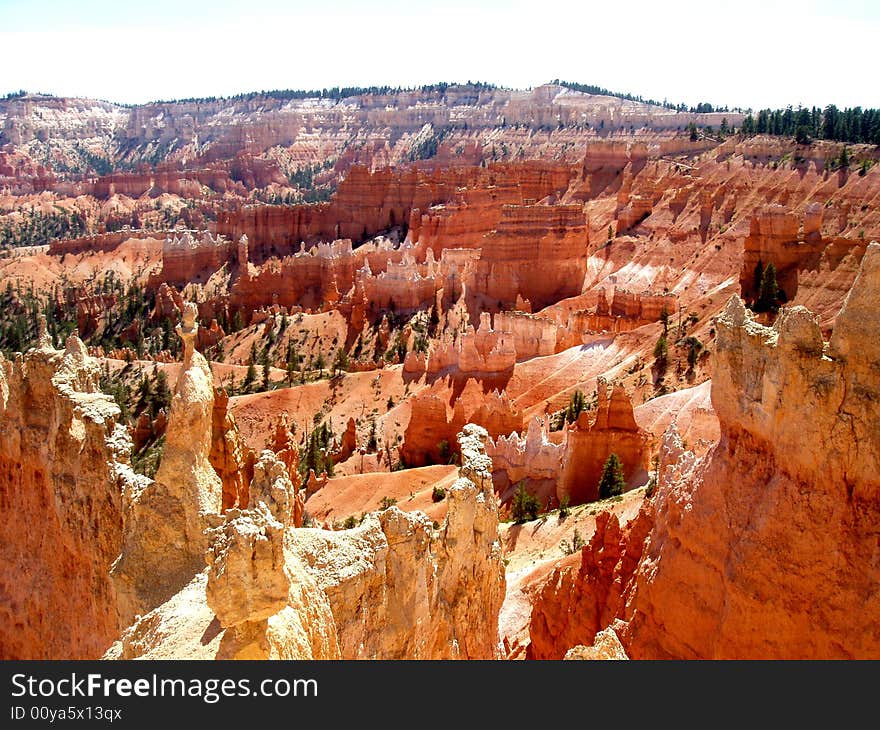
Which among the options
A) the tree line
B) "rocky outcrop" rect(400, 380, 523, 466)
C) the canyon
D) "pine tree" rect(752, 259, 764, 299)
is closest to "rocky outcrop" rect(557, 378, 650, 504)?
the canyon

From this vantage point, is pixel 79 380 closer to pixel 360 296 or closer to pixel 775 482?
pixel 775 482

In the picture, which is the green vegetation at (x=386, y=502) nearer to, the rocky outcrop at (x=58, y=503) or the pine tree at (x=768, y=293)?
the rocky outcrop at (x=58, y=503)

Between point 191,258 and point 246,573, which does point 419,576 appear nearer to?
point 246,573

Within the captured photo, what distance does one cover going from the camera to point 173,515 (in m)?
11.4

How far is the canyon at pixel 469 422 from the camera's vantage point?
1155 centimetres

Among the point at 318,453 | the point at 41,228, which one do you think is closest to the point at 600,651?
the point at 318,453

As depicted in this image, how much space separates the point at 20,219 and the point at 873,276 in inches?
5676

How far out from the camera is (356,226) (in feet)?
271

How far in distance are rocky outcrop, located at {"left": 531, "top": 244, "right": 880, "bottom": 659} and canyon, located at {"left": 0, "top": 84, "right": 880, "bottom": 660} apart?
4cm

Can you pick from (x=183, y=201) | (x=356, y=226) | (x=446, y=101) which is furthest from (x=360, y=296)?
(x=446, y=101)

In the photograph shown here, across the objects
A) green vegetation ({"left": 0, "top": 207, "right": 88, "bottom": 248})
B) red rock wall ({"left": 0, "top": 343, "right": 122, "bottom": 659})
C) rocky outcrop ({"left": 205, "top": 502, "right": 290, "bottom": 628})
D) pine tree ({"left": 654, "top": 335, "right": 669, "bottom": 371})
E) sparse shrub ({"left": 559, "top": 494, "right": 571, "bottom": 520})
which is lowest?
green vegetation ({"left": 0, "top": 207, "right": 88, "bottom": 248})

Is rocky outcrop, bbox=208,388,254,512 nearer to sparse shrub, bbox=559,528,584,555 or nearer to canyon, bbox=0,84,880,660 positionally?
canyon, bbox=0,84,880,660

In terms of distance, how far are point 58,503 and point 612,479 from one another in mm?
16645

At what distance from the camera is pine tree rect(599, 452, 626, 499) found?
26234mm
